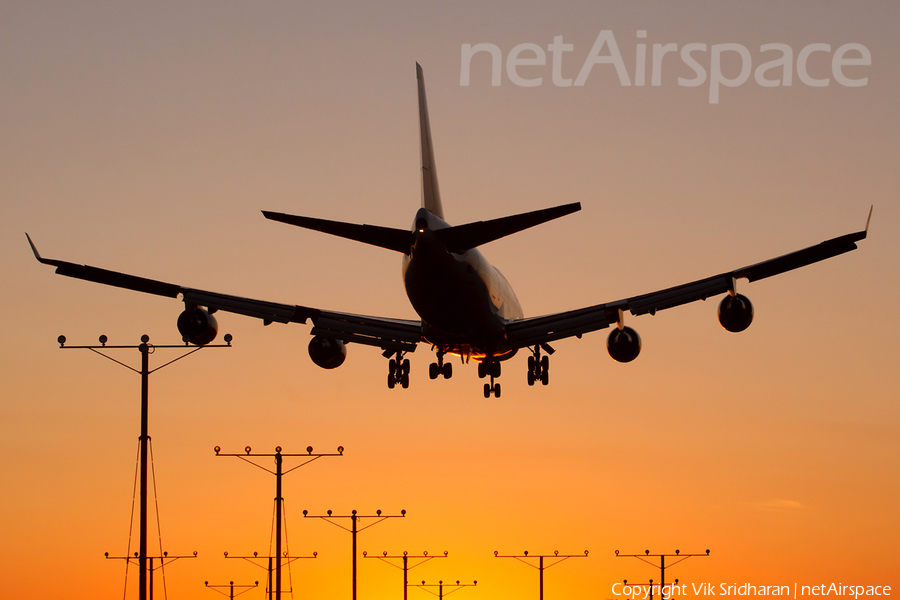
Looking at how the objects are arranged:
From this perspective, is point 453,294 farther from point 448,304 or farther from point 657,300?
point 657,300

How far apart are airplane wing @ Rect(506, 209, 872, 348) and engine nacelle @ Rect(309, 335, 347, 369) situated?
21.5 ft

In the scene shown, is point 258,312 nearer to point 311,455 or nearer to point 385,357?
point 385,357

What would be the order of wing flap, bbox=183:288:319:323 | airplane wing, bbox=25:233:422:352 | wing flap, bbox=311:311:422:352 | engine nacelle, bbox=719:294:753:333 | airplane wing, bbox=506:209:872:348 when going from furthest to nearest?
wing flap, bbox=311:311:422:352 < wing flap, bbox=183:288:319:323 < engine nacelle, bbox=719:294:753:333 < airplane wing, bbox=25:233:422:352 < airplane wing, bbox=506:209:872:348

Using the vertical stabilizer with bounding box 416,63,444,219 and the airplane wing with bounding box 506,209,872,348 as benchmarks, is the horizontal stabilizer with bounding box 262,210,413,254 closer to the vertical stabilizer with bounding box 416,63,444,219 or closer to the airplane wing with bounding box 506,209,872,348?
the vertical stabilizer with bounding box 416,63,444,219

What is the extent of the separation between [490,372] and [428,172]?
811 centimetres

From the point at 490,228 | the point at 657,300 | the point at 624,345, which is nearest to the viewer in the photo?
the point at 490,228

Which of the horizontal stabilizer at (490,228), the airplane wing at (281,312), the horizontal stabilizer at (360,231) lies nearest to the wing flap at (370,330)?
the airplane wing at (281,312)

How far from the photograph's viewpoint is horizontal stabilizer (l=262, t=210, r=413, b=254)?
36.6m

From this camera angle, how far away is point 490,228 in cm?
3891

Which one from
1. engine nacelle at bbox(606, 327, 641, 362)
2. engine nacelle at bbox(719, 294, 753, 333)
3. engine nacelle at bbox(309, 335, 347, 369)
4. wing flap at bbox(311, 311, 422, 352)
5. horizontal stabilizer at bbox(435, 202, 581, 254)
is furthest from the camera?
engine nacelle at bbox(309, 335, 347, 369)

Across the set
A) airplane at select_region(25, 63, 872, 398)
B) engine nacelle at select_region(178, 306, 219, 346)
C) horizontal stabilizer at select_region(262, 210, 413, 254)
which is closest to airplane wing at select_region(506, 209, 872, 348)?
airplane at select_region(25, 63, 872, 398)

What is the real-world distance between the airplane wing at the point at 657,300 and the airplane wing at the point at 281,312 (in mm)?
3926

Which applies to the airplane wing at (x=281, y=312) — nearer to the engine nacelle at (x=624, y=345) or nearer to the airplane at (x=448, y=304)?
the airplane at (x=448, y=304)

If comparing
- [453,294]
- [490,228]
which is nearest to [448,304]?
[453,294]
